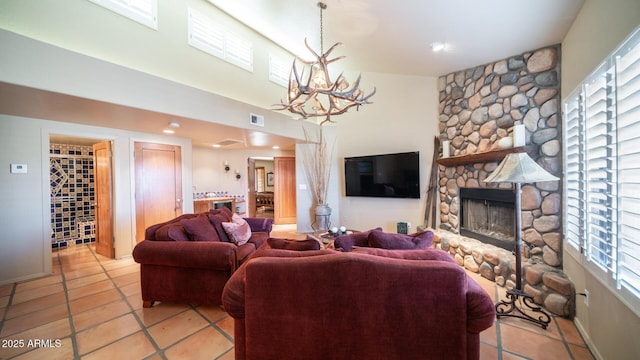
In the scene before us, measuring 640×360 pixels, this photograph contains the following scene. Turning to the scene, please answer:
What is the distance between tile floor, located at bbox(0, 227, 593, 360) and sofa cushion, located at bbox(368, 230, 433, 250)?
989 millimetres

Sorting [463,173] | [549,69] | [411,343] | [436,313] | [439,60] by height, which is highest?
[439,60]

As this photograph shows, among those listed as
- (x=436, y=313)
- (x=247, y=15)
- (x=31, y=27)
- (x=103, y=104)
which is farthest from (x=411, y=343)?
(x=247, y=15)

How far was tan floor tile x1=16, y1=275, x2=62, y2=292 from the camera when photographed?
9.59ft

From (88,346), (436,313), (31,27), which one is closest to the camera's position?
(436,313)

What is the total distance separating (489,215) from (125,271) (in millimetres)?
5691

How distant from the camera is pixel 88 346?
73.5 inches

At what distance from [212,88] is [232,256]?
2715 millimetres

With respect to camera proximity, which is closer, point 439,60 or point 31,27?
point 31,27

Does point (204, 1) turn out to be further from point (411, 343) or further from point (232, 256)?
point (411, 343)

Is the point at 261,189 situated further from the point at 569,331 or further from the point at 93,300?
the point at 569,331

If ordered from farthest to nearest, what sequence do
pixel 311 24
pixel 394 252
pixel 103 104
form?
1. pixel 311 24
2. pixel 103 104
3. pixel 394 252

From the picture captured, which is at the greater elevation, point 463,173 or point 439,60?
point 439,60

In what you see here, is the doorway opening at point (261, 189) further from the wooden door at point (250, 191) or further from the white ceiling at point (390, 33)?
the white ceiling at point (390, 33)

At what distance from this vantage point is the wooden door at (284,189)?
6801mm
